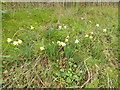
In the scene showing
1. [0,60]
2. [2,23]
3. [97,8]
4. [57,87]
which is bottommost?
[57,87]

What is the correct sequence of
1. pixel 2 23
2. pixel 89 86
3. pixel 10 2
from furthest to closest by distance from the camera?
pixel 10 2
pixel 2 23
pixel 89 86

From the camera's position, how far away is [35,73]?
1.25 meters

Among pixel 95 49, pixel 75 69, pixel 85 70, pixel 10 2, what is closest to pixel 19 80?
pixel 75 69

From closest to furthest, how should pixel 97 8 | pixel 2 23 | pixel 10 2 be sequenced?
pixel 2 23 → pixel 10 2 → pixel 97 8

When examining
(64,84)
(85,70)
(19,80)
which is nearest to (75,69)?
(85,70)

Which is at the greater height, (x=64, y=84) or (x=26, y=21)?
(x=26, y=21)

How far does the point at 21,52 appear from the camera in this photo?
53.7 inches

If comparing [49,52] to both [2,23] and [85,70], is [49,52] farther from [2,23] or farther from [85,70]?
[2,23]

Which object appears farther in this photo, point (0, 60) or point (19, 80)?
point (0, 60)

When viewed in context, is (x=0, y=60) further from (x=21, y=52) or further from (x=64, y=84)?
(x=64, y=84)

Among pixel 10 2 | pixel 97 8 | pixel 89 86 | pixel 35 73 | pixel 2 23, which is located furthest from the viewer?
pixel 97 8

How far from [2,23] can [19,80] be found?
4.52ft

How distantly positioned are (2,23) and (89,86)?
194 centimetres

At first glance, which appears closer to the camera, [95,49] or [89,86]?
[89,86]
